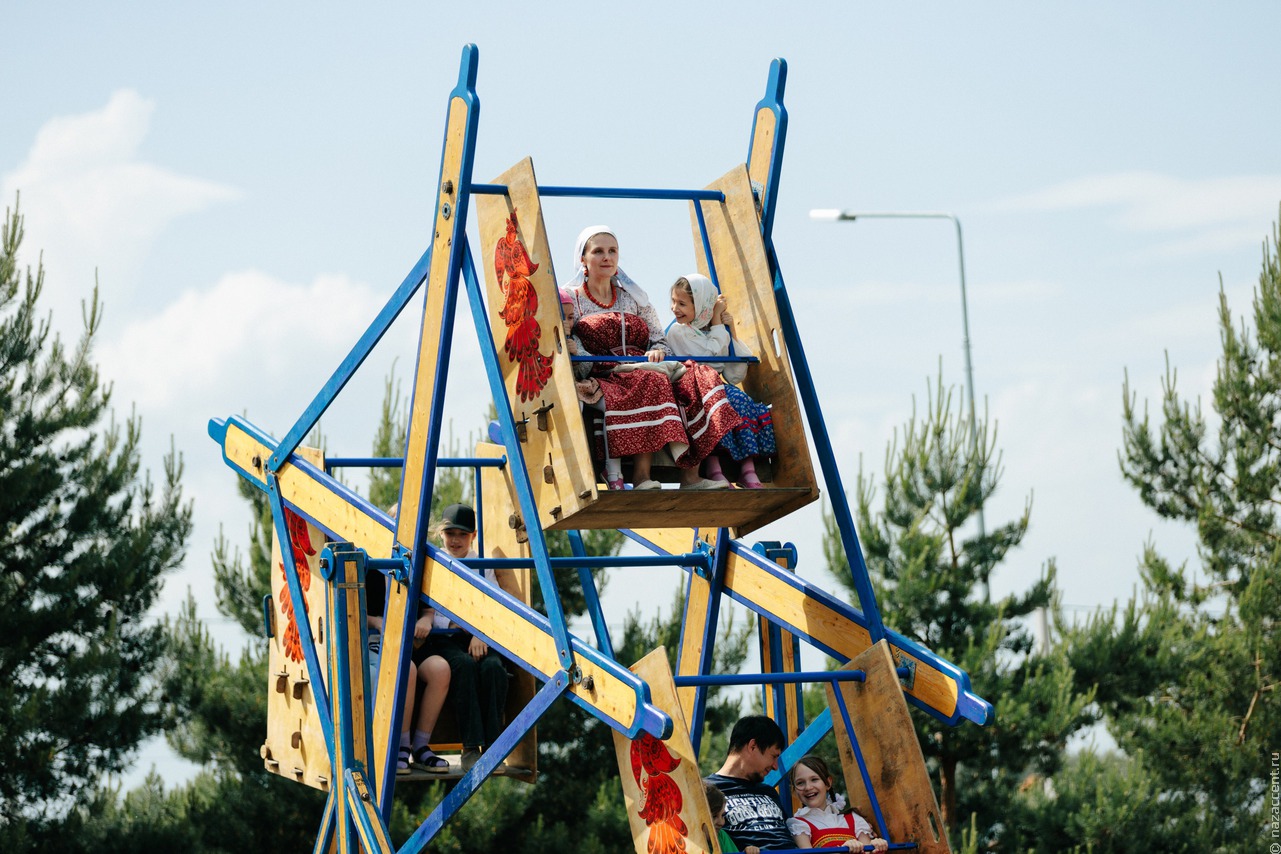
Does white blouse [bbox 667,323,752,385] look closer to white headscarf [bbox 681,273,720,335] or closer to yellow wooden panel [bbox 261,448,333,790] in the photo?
white headscarf [bbox 681,273,720,335]

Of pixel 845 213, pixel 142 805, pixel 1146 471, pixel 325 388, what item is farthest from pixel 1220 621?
pixel 325 388

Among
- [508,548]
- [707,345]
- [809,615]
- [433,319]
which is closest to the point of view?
[433,319]

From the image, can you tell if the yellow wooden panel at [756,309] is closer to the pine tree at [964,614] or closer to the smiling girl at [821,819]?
the smiling girl at [821,819]

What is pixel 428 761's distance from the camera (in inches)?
309

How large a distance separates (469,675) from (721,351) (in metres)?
2.04

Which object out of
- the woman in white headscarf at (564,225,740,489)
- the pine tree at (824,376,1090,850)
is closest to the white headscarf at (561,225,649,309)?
the woman in white headscarf at (564,225,740,489)

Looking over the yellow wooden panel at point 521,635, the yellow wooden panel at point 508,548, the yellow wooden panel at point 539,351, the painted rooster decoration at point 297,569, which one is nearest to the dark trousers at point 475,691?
the yellow wooden panel at point 508,548

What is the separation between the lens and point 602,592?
16.8 metres

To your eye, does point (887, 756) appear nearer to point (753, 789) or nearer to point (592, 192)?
point (753, 789)

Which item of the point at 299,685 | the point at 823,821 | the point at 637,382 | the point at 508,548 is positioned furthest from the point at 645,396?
the point at 299,685

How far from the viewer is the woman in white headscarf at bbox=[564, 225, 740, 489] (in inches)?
263

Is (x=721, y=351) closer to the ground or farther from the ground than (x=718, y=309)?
closer to the ground

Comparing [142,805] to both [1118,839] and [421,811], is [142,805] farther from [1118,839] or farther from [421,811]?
[1118,839]

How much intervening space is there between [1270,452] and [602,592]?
632 cm
